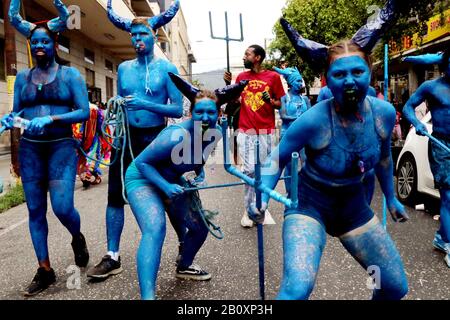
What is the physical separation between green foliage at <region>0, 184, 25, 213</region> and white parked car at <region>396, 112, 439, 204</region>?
622 centimetres

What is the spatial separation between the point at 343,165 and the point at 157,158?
4.05 feet

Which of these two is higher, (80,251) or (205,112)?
(205,112)

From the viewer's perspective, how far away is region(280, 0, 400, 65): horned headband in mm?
2156

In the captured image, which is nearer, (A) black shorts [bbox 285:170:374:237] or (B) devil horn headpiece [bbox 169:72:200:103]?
(A) black shorts [bbox 285:170:374:237]

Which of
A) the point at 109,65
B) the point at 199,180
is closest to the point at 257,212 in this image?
the point at 199,180

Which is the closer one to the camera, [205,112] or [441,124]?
[205,112]

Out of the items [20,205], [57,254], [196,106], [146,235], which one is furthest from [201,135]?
[20,205]

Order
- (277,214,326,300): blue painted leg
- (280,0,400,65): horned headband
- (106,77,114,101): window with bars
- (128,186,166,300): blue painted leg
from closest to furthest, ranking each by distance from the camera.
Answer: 1. (277,214,326,300): blue painted leg
2. (280,0,400,65): horned headband
3. (128,186,166,300): blue painted leg
4. (106,77,114,101): window with bars

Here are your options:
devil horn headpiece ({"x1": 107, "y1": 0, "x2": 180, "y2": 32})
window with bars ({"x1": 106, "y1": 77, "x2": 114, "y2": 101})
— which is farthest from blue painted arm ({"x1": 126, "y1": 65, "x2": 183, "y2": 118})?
window with bars ({"x1": 106, "y1": 77, "x2": 114, "y2": 101})

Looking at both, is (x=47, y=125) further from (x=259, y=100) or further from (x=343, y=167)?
(x=259, y=100)

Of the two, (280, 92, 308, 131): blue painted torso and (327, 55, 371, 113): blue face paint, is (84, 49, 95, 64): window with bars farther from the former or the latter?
(327, 55, 371, 113): blue face paint

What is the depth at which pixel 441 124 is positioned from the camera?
413 cm

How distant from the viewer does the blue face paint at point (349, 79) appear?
6.73ft
